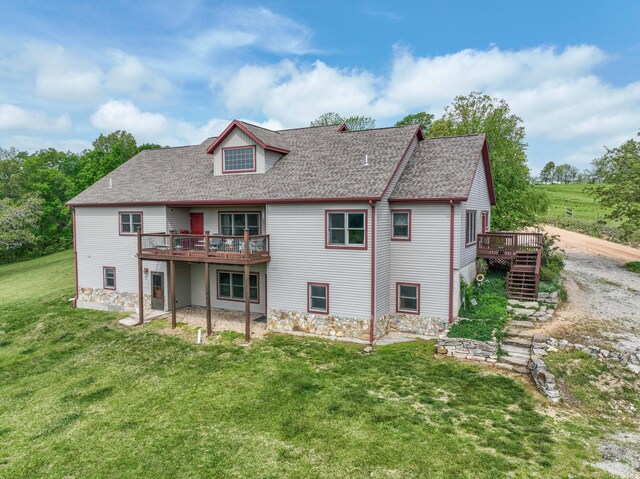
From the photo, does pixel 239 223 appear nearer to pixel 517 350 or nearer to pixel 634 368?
pixel 517 350

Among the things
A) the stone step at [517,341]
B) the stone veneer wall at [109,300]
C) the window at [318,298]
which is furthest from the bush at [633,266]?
the stone veneer wall at [109,300]

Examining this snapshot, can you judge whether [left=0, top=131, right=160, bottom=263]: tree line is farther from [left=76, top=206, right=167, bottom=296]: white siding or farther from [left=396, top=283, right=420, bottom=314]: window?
[left=396, top=283, right=420, bottom=314]: window

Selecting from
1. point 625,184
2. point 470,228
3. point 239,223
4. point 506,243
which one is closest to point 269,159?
point 239,223

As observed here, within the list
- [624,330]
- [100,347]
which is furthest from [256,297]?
[624,330]

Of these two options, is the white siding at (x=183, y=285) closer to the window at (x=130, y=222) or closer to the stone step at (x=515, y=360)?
the window at (x=130, y=222)

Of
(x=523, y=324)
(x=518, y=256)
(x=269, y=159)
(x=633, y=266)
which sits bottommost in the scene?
(x=523, y=324)

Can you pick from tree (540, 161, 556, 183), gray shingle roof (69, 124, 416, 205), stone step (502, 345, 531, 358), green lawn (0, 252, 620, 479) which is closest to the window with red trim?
gray shingle roof (69, 124, 416, 205)

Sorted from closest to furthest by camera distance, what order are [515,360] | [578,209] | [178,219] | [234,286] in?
[515,360]
[234,286]
[178,219]
[578,209]
